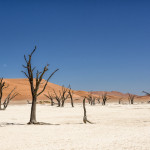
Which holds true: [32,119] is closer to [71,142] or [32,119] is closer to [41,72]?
[41,72]

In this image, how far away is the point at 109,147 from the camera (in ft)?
24.2

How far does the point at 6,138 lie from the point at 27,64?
6.78 m

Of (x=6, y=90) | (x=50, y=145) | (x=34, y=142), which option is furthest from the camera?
(x=6, y=90)

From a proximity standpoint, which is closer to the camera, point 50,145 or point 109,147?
point 109,147

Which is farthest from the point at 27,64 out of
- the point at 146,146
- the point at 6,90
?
the point at 6,90

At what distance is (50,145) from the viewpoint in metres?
7.88

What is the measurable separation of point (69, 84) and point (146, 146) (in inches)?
1347

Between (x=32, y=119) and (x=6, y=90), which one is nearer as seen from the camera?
(x=32, y=119)

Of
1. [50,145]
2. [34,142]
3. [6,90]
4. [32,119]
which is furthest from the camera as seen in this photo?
[6,90]

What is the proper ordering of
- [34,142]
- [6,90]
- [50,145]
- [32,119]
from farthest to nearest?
[6,90] → [32,119] → [34,142] → [50,145]

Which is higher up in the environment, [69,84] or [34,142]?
[69,84]

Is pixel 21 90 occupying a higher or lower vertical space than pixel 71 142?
higher

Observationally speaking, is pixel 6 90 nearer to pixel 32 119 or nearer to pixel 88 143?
pixel 32 119

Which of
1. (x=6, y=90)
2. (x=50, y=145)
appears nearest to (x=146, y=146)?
(x=50, y=145)
